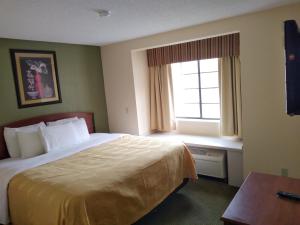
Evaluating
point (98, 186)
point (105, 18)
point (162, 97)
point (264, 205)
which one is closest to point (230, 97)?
point (162, 97)

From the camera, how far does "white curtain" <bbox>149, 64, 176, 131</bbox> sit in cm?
404

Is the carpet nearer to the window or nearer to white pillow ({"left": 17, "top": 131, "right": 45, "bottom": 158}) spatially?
the window

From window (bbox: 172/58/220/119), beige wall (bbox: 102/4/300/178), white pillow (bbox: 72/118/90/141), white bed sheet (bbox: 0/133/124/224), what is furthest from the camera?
window (bbox: 172/58/220/119)

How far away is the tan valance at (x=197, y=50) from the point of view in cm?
325

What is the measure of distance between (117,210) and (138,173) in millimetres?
401

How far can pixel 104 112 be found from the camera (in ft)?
14.1

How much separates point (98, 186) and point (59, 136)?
1376 mm

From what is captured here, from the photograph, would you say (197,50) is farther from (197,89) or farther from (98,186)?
(98,186)

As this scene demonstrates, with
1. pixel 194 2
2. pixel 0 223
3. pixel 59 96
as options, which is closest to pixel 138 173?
pixel 0 223

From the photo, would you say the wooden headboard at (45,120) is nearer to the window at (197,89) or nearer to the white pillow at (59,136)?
the white pillow at (59,136)

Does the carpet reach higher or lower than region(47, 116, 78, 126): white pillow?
lower

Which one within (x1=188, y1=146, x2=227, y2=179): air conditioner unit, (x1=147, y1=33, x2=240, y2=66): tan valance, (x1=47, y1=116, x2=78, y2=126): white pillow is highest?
(x1=147, y1=33, x2=240, y2=66): tan valance

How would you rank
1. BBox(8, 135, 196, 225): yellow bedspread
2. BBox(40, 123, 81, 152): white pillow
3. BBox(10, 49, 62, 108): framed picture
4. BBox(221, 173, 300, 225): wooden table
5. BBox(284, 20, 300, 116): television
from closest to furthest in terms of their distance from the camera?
1. BBox(221, 173, 300, 225): wooden table
2. BBox(284, 20, 300, 116): television
3. BBox(8, 135, 196, 225): yellow bedspread
4. BBox(40, 123, 81, 152): white pillow
5. BBox(10, 49, 62, 108): framed picture

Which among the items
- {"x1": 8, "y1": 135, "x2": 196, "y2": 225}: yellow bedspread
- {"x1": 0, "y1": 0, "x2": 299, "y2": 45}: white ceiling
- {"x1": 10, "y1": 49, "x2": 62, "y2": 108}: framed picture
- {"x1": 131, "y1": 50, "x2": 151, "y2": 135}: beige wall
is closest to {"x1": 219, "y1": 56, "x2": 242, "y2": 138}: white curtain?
{"x1": 0, "y1": 0, "x2": 299, "y2": 45}: white ceiling
